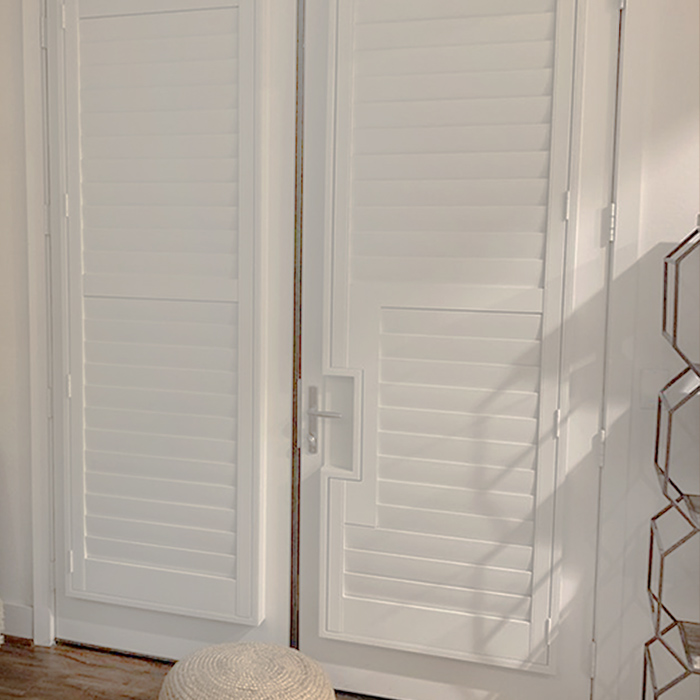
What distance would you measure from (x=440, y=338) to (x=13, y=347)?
4.80 feet

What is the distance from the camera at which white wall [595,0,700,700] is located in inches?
76.8

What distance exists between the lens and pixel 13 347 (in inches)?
102

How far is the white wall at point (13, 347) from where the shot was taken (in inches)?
98.0

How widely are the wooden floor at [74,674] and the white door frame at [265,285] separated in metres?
0.10

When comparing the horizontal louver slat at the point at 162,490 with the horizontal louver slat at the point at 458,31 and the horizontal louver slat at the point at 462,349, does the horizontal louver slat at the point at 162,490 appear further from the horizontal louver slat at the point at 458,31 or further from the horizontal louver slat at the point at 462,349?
the horizontal louver slat at the point at 458,31

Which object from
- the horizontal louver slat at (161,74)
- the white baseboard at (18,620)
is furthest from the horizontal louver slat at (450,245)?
the white baseboard at (18,620)

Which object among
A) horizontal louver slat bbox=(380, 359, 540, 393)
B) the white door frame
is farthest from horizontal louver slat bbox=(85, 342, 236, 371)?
horizontal louver slat bbox=(380, 359, 540, 393)

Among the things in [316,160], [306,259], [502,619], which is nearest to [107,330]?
[306,259]

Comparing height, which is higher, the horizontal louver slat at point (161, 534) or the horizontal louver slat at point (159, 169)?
the horizontal louver slat at point (159, 169)

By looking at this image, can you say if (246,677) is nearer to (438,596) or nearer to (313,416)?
(438,596)

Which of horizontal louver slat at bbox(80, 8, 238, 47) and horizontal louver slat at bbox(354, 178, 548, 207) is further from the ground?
horizontal louver slat at bbox(80, 8, 238, 47)

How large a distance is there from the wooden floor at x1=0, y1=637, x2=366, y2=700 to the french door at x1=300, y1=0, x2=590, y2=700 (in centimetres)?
46

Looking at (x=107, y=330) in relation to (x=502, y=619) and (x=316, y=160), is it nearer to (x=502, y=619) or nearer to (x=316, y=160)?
(x=316, y=160)

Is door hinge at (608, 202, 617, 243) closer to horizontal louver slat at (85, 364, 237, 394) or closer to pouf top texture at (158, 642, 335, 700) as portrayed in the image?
horizontal louver slat at (85, 364, 237, 394)
